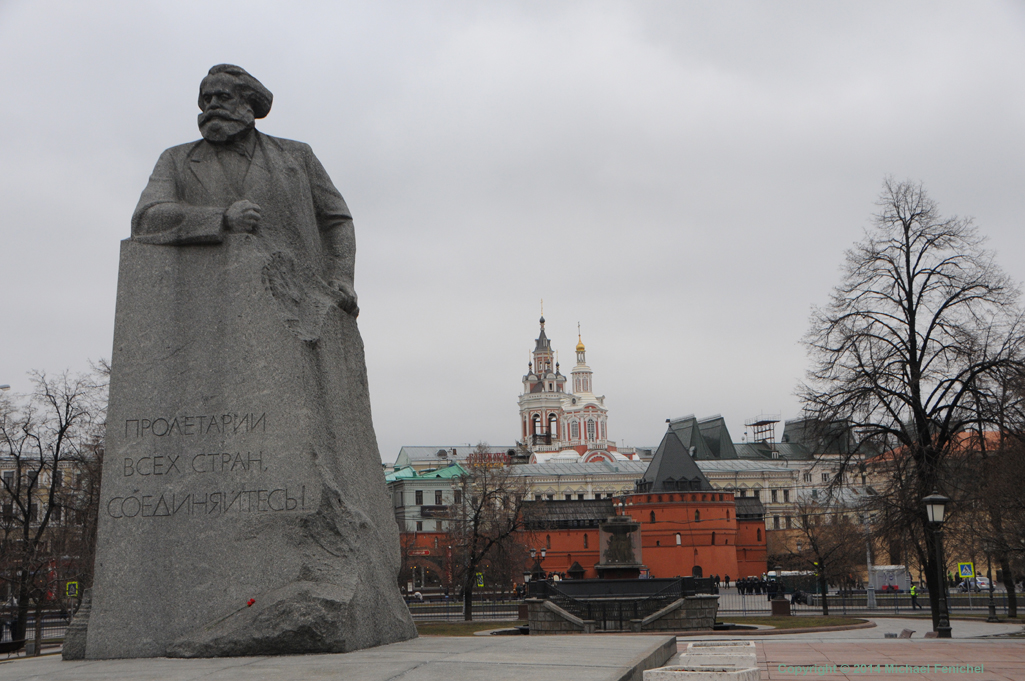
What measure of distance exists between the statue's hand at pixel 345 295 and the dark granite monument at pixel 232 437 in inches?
0.9

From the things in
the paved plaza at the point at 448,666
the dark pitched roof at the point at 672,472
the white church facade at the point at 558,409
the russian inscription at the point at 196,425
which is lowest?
the paved plaza at the point at 448,666

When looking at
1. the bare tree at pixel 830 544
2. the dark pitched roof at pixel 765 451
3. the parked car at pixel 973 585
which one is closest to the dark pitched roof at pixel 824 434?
the bare tree at pixel 830 544

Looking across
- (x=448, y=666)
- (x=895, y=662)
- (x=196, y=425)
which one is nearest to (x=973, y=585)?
(x=895, y=662)

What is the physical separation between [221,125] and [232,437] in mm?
2704

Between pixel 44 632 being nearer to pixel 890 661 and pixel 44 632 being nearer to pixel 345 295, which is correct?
pixel 890 661

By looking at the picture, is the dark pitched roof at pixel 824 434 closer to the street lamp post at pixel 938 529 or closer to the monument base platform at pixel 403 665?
the street lamp post at pixel 938 529

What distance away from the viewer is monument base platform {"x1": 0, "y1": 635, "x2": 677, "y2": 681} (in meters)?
5.33

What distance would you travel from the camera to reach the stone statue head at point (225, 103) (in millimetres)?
8156

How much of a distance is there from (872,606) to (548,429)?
5061 inches

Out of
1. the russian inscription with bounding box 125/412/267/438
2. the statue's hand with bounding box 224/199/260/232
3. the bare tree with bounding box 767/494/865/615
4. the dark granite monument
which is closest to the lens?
the dark granite monument

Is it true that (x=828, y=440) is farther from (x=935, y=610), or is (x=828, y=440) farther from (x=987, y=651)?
(x=987, y=651)

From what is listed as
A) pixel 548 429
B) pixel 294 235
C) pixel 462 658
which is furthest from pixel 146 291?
pixel 548 429

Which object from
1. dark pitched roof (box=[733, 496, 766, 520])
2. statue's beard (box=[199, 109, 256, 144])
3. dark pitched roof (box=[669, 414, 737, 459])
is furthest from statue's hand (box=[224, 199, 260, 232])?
dark pitched roof (box=[669, 414, 737, 459])

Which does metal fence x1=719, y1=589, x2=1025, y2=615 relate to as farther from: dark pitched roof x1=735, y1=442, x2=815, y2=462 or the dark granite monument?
dark pitched roof x1=735, y1=442, x2=815, y2=462
